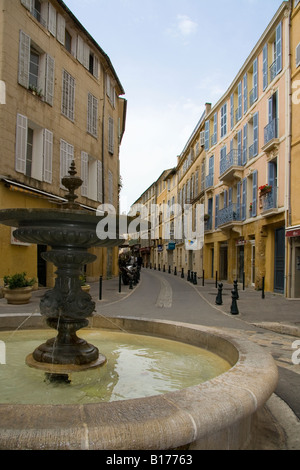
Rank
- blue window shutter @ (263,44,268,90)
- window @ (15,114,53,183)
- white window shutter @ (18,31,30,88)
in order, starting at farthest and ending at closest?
blue window shutter @ (263,44,268,90) < window @ (15,114,53,183) < white window shutter @ (18,31,30,88)

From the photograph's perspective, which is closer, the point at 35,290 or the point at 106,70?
the point at 35,290

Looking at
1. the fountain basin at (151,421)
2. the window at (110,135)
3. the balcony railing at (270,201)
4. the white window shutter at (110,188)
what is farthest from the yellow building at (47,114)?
the fountain basin at (151,421)

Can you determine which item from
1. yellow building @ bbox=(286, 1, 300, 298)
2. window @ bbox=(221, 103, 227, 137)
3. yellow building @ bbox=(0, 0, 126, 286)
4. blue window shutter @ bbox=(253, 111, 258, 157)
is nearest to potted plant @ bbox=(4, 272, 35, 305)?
yellow building @ bbox=(0, 0, 126, 286)

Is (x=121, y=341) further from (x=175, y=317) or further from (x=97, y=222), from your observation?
(x=175, y=317)

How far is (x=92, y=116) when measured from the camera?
19.5m

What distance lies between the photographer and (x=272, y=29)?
55.1 feet

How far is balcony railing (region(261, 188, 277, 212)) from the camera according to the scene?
16214 millimetres

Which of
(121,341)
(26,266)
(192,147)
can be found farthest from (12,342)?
(192,147)

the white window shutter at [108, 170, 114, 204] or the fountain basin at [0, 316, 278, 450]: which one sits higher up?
the white window shutter at [108, 170, 114, 204]

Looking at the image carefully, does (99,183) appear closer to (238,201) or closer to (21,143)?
(21,143)

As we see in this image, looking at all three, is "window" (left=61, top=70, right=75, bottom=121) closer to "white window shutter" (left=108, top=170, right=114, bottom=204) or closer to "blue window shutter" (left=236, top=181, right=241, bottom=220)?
"white window shutter" (left=108, top=170, right=114, bottom=204)

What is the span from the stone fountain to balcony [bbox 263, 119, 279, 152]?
13.6m

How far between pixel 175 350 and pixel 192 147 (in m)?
32.3

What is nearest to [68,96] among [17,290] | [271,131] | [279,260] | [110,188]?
[110,188]
